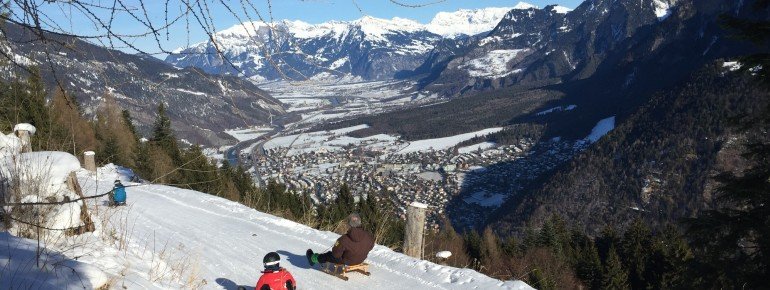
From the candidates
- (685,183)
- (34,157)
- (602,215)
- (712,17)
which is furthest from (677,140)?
(34,157)

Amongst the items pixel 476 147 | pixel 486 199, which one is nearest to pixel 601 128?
pixel 476 147

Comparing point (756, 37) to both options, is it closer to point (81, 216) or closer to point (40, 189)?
point (81, 216)

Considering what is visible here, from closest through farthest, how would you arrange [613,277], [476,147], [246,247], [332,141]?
[246,247] < [613,277] < [476,147] < [332,141]

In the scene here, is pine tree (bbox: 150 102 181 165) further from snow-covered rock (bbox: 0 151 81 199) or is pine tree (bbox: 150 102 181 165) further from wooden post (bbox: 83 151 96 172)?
snow-covered rock (bbox: 0 151 81 199)

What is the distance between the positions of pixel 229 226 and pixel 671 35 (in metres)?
194

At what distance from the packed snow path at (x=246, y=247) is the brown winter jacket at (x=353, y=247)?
24cm

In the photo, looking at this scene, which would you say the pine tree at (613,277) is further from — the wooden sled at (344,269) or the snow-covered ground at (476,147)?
the snow-covered ground at (476,147)

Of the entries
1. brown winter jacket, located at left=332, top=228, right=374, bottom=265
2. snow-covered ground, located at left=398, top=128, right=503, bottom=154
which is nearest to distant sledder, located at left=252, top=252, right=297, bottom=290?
brown winter jacket, located at left=332, top=228, right=374, bottom=265

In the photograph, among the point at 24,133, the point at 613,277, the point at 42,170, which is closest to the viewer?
the point at 42,170

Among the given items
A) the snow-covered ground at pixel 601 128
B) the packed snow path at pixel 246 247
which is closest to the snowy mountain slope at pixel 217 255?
the packed snow path at pixel 246 247

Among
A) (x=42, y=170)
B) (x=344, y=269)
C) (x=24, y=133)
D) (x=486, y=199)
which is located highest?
(x=24, y=133)

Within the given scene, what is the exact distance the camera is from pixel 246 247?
7199 millimetres

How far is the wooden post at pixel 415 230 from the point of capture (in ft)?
24.4

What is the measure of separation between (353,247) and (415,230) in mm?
→ 1641
